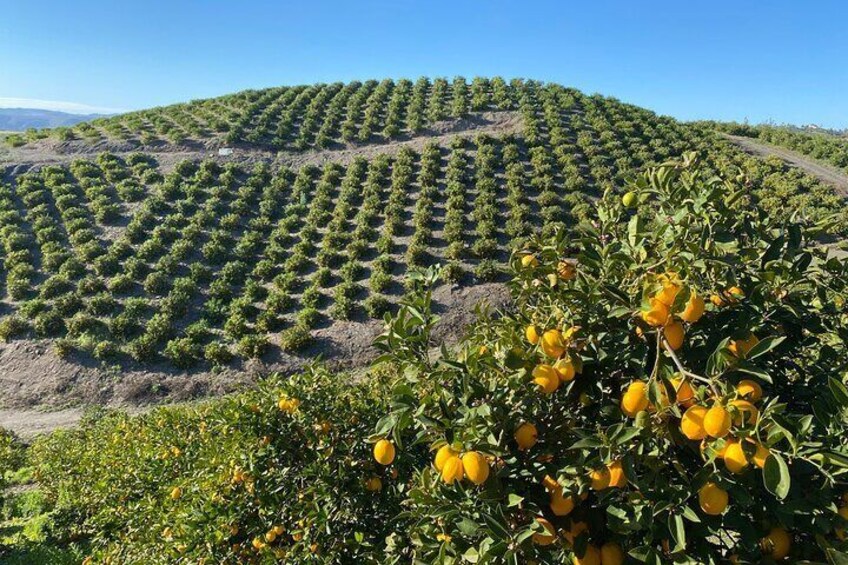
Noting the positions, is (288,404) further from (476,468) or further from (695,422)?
(695,422)

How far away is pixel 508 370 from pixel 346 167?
1767cm

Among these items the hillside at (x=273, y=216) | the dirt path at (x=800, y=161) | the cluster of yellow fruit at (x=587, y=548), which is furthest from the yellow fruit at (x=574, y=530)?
the dirt path at (x=800, y=161)

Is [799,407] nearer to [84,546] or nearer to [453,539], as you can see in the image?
[453,539]

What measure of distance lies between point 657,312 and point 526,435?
53 cm

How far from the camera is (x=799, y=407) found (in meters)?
1.73

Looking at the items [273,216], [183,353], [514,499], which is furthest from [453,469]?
[273,216]

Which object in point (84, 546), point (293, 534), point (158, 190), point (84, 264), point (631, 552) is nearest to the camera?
point (631, 552)

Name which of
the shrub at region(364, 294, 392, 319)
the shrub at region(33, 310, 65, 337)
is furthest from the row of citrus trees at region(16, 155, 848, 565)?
the shrub at region(33, 310, 65, 337)

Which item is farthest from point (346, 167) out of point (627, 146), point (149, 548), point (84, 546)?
point (149, 548)

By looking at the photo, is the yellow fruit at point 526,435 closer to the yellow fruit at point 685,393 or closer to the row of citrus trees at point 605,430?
the row of citrus trees at point 605,430

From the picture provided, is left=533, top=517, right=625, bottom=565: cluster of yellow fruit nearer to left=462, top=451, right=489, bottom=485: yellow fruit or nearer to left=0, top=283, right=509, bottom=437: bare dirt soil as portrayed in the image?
left=462, top=451, right=489, bottom=485: yellow fruit

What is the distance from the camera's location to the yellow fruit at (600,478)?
136 centimetres

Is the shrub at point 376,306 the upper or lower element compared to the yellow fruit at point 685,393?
lower

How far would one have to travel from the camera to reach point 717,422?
119 centimetres
